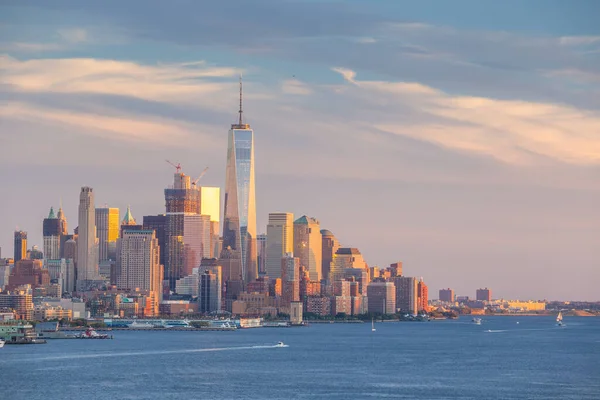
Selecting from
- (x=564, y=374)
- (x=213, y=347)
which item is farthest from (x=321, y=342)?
(x=564, y=374)

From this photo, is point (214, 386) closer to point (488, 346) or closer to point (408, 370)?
point (408, 370)

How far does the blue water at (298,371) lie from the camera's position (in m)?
94.9

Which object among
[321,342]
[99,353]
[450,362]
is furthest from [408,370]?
[321,342]

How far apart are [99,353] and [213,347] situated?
19.5m

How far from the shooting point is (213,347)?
155m

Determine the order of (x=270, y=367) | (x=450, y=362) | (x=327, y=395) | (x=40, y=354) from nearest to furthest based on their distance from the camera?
(x=327, y=395) < (x=270, y=367) < (x=450, y=362) < (x=40, y=354)

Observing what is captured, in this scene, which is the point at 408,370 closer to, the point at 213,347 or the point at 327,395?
the point at 327,395

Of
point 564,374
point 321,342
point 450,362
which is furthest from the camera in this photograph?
point 321,342

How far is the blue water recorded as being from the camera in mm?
94875

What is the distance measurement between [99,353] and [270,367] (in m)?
26.8

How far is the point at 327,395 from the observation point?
9356 centimetres

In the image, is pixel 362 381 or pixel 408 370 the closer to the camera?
pixel 362 381

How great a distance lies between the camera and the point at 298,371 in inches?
4510

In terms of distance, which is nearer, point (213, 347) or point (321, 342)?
point (213, 347)
